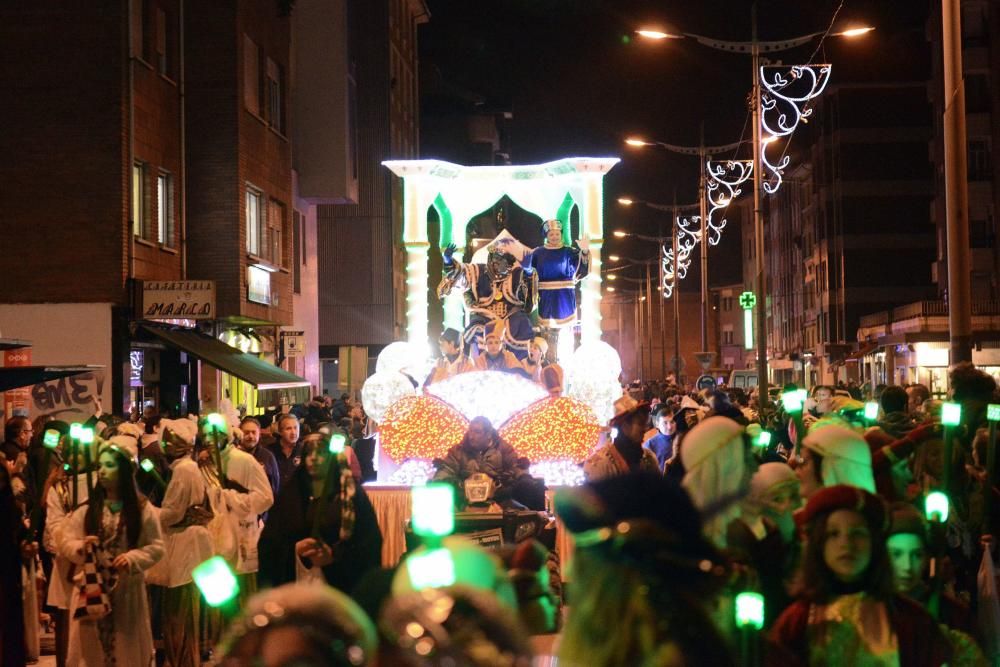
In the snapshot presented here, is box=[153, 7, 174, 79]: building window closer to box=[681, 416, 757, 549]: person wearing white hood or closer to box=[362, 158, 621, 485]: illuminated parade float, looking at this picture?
box=[362, 158, 621, 485]: illuminated parade float

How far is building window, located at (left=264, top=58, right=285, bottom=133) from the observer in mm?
33188

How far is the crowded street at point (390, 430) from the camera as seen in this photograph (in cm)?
343

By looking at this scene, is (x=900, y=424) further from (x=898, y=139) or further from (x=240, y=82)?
(x=898, y=139)

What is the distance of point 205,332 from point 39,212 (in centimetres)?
579

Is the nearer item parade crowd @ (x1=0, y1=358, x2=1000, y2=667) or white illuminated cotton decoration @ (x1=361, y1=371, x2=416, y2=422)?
parade crowd @ (x1=0, y1=358, x2=1000, y2=667)

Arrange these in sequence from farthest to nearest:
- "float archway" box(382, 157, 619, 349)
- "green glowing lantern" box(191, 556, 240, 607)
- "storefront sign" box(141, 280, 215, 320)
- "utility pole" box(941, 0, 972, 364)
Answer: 1. "storefront sign" box(141, 280, 215, 320)
2. "float archway" box(382, 157, 619, 349)
3. "utility pole" box(941, 0, 972, 364)
4. "green glowing lantern" box(191, 556, 240, 607)

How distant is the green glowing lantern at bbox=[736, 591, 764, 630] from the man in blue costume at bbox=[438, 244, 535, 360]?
1250cm

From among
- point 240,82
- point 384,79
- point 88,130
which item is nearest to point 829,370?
point 384,79

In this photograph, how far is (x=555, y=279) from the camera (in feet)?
55.9

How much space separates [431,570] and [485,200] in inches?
643

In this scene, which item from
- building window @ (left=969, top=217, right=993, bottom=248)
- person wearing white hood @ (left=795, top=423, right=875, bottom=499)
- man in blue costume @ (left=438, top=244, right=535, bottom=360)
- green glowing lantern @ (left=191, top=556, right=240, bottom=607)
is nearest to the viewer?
green glowing lantern @ (left=191, top=556, right=240, bottom=607)

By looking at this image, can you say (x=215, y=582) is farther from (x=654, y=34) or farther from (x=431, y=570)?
(x=654, y=34)

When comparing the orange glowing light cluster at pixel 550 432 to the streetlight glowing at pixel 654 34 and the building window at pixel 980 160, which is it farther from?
the building window at pixel 980 160

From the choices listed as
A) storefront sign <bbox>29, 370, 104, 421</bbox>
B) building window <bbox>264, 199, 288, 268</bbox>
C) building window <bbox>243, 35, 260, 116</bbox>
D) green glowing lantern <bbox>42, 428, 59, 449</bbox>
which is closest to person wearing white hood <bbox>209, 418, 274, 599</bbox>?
green glowing lantern <bbox>42, 428, 59, 449</bbox>
